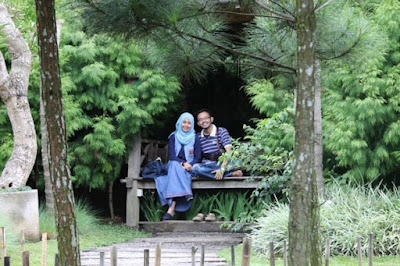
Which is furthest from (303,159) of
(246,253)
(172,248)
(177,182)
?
(177,182)

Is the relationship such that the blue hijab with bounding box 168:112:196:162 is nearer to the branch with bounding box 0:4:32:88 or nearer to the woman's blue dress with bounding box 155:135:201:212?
the woman's blue dress with bounding box 155:135:201:212

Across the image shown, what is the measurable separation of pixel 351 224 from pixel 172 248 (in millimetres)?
2193

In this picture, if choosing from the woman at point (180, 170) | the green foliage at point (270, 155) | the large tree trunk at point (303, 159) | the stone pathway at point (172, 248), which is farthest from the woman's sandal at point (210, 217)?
the large tree trunk at point (303, 159)

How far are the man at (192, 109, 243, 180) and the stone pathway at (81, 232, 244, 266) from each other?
0.90m

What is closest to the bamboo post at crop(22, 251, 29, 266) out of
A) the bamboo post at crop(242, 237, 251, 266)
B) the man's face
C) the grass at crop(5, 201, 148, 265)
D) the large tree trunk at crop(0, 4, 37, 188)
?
the bamboo post at crop(242, 237, 251, 266)

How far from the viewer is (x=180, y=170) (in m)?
10.6

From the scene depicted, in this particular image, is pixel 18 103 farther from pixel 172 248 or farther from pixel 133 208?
pixel 133 208

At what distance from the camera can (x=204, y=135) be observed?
1095 centimetres

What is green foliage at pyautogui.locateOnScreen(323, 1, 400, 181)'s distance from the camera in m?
A: 9.09

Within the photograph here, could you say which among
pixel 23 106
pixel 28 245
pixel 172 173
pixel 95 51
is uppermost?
pixel 95 51

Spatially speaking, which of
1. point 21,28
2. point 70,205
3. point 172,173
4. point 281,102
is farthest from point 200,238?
point 70,205

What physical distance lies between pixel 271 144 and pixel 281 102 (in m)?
0.84

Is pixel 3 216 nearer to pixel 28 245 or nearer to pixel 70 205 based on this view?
pixel 28 245

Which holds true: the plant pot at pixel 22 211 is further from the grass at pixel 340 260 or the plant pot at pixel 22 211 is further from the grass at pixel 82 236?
the grass at pixel 340 260
